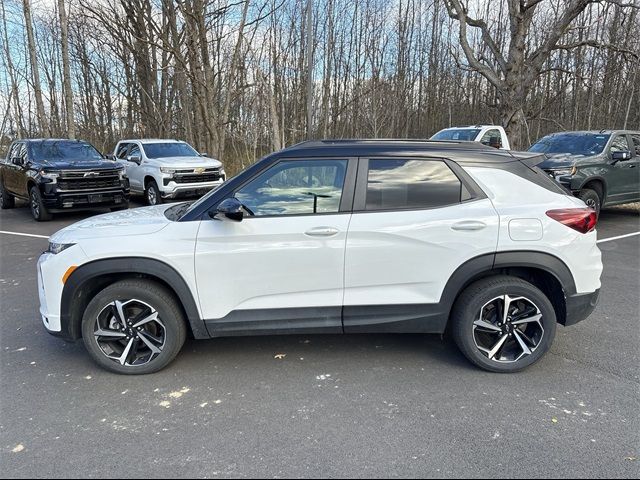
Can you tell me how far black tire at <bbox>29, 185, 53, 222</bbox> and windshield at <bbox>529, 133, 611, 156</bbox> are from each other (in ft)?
38.5

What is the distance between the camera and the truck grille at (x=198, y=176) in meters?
12.3

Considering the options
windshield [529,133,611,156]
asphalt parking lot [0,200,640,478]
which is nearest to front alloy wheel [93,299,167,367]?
asphalt parking lot [0,200,640,478]

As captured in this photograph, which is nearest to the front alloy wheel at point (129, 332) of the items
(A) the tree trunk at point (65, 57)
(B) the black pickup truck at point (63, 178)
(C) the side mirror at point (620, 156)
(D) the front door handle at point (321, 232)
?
(D) the front door handle at point (321, 232)

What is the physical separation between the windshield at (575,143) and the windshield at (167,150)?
9.68 meters

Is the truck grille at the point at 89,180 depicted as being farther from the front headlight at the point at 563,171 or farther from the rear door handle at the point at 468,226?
the front headlight at the point at 563,171

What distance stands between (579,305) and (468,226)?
3.59 ft

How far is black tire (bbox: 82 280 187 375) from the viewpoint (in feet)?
11.1

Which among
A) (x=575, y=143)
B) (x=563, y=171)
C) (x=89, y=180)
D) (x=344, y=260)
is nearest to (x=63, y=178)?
(x=89, y=180)

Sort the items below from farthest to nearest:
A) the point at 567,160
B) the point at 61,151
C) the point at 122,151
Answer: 1. the point at 122,151
2. the point at 61,151
3. the point at 567,160

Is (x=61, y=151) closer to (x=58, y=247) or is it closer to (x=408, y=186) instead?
(x=58, y=247)

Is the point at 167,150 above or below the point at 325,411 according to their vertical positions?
above

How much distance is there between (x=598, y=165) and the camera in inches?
367

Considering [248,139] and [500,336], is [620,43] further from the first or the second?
[500,336]

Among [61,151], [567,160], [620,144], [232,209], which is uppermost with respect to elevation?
[620,144]
